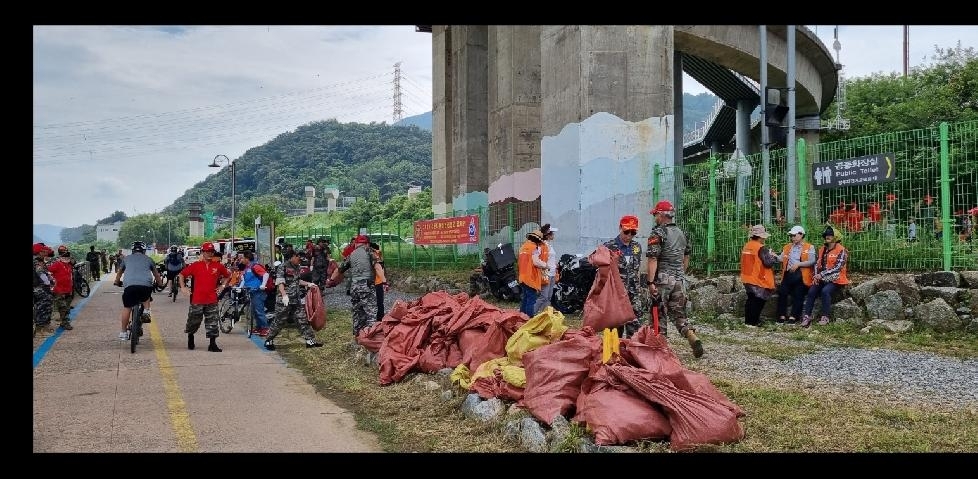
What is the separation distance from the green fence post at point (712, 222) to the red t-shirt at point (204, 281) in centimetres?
834

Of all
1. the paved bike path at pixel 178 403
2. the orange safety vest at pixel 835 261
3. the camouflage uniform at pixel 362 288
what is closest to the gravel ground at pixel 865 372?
the orange safety vest at pixel 835 261

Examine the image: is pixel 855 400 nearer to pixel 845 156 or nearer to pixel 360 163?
pixel 845 156

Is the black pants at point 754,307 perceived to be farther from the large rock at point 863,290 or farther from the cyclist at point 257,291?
the cyclist at point 257,291

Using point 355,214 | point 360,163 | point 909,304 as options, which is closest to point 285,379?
point 909,304

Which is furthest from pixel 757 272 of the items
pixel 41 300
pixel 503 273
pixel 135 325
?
pixel 41 300

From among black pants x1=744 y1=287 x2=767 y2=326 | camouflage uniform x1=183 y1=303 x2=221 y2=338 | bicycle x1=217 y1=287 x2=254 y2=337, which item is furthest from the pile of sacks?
bicycle x1=217 y1=287 x2=254 y2=337

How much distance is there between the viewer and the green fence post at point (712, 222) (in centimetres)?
1415

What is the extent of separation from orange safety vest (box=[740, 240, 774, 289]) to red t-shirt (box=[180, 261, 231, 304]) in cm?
783

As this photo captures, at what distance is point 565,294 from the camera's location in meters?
14.3

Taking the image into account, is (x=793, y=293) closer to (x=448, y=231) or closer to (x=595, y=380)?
(x=595, y=380)

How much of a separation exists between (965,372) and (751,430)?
3.57 metres

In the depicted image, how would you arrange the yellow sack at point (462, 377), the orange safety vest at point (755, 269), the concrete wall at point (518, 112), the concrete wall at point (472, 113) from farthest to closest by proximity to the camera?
the concrete wall at point (472, 113) < the concrete wall at point (518, 112) < the orange safety vest at point (755, 269) < the yellow sack at point (462, 377)

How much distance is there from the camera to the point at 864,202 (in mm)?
11555
